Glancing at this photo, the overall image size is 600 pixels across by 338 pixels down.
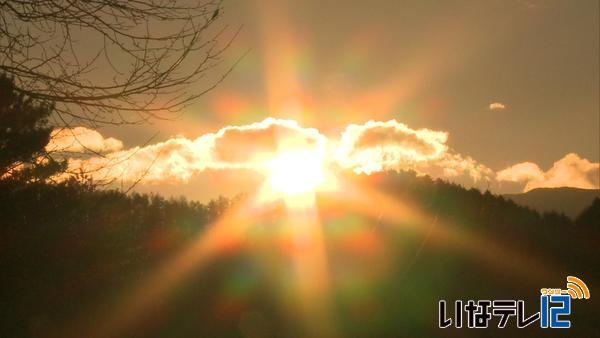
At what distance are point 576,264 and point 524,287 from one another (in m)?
3.93

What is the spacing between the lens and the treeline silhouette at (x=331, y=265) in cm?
1922

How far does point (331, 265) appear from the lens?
2306 cm

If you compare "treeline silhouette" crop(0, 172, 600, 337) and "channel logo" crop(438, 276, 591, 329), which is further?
"treeline silhouette" crop(0, 172, 600, 337)

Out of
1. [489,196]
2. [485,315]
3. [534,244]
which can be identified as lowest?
[485,315]

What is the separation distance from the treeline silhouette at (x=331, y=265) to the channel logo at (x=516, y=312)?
0.61 m

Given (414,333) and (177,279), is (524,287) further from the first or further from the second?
(177,279)

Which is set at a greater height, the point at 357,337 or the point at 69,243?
the point at 69,243

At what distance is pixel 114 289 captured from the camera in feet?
90.4

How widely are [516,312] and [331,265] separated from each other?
7.97 m

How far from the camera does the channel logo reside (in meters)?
14.4

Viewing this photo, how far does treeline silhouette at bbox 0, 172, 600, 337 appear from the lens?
19.2 meters

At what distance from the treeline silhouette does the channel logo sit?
61 cm

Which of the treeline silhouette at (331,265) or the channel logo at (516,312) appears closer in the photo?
the channel logo at (516,312)

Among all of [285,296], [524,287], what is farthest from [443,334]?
[285,296]
